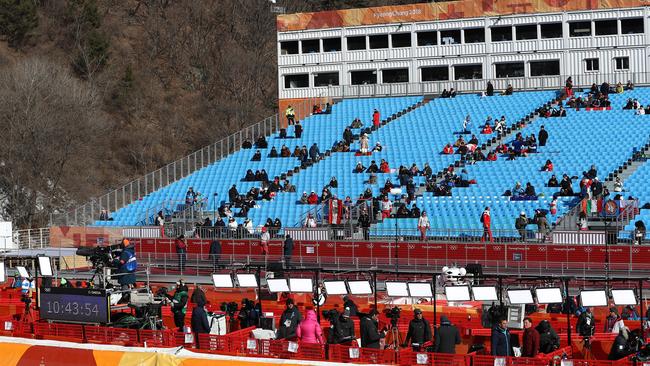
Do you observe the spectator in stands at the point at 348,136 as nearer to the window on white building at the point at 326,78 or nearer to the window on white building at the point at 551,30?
the window on white building at the point at 326,78

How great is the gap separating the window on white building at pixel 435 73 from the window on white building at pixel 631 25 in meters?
9.41

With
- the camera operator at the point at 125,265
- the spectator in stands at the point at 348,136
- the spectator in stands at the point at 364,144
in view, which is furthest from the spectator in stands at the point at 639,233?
the spectator in stands at the point at 348,136

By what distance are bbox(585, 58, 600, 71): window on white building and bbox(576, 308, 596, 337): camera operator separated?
120 ft

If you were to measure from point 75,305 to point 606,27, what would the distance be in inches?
1620

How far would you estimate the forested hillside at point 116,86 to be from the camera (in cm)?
6100

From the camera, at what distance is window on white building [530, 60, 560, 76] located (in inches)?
2344

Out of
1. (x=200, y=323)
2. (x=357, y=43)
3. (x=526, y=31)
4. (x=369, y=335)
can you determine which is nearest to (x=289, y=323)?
(x=200, y=323)

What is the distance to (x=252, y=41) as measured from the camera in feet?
295

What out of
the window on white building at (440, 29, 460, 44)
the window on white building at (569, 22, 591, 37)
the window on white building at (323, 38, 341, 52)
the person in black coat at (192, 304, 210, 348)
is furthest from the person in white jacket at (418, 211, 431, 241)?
the window on white building at (323, 38, 341, 52)

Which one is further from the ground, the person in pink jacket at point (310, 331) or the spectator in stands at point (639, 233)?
the spectator in stands at point (639, 233)

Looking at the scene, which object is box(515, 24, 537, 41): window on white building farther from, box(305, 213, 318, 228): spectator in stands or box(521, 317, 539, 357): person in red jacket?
box(521, 317, 539, 357): person in red jacket

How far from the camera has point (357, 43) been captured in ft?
210

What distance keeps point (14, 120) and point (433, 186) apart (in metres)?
25.2

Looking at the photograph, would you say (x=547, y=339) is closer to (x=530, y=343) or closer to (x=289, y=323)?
(x=530, y=343)
